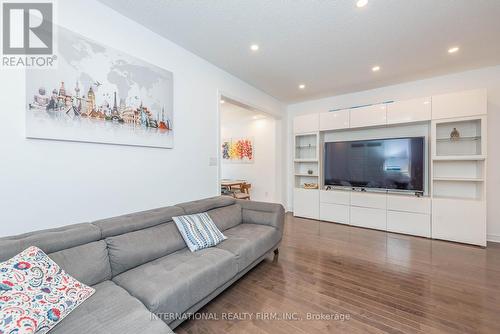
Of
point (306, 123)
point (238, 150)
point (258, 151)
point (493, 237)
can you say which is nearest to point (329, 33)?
point (306, 123)

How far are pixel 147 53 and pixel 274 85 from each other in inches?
93.8

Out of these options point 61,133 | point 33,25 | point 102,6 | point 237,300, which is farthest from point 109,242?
point 102,6

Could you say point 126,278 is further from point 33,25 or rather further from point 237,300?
point 33,25

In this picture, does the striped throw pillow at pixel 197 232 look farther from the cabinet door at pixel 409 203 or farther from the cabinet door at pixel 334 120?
the cabinet door at pixel 334 120

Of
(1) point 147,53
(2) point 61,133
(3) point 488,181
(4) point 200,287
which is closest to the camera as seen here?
(4) point 200,287

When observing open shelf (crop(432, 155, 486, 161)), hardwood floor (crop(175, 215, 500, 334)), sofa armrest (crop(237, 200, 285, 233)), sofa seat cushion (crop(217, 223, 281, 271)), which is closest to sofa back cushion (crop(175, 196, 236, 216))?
sofa armrest (crop(237, 200, 285, 233))

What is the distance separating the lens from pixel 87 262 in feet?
4.81

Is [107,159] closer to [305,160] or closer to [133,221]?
[133,221]

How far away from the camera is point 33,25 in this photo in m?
1.62

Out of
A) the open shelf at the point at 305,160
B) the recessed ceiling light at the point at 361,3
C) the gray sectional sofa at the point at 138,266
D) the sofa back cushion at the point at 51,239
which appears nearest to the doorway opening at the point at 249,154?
the open shelf at the point at 305,160

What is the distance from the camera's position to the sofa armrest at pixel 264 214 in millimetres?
2816

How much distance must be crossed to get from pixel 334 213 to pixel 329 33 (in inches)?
128

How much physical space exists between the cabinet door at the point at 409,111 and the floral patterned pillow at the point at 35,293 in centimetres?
467

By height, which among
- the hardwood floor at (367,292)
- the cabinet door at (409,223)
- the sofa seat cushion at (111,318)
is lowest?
the hardwood floor at (367,292)
